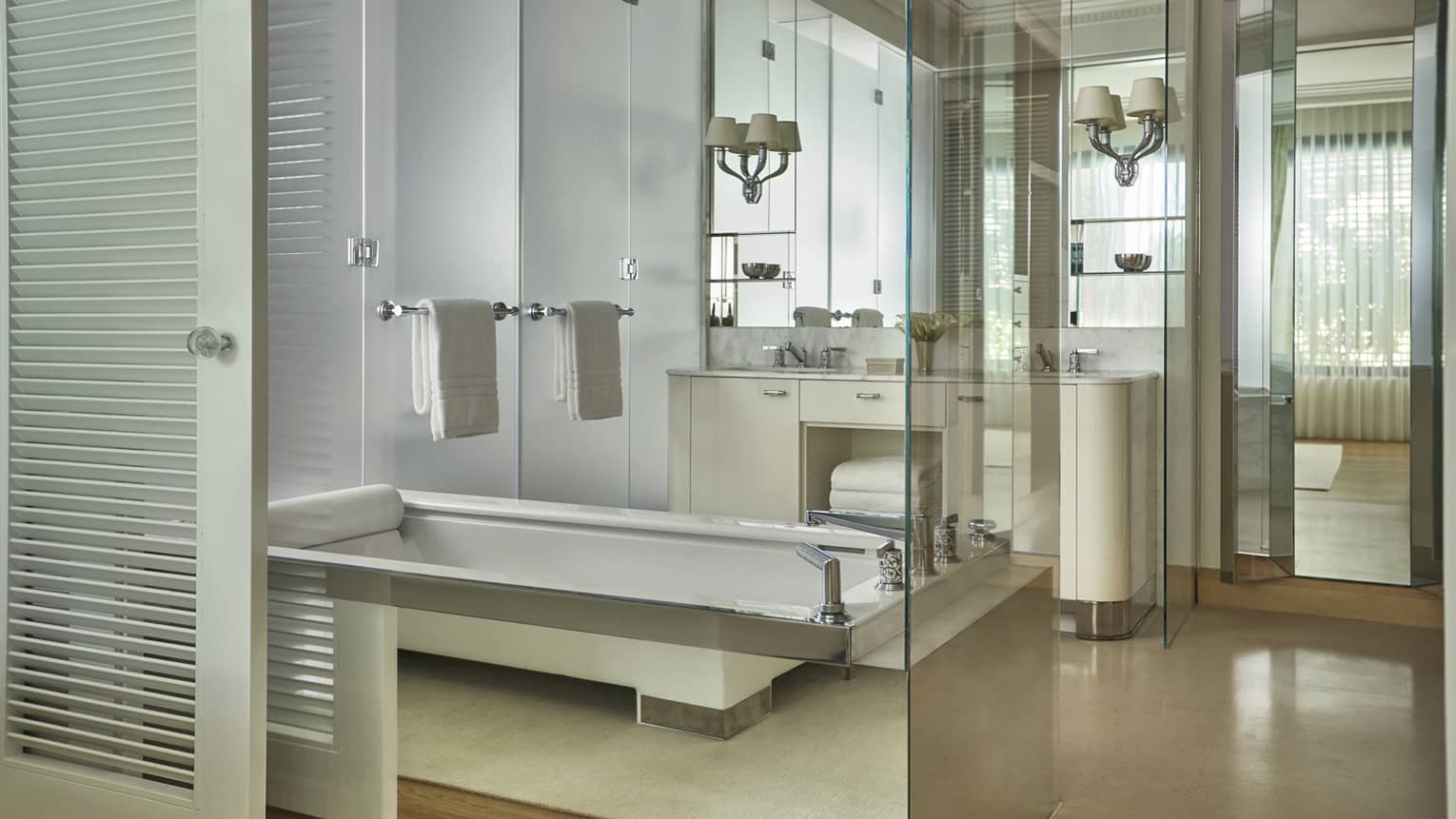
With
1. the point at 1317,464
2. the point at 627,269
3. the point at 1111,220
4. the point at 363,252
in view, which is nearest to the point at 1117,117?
the point at 1111,220

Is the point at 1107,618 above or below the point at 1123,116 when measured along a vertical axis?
below

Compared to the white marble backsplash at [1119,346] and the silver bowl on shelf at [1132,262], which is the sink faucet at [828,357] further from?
the silver bowl on shelf at [1132,262]

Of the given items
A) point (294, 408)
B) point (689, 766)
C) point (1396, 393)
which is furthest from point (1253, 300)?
point (294, 408)

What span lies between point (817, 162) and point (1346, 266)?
1767 millimetres

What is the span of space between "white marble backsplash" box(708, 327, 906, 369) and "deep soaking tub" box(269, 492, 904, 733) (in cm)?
134

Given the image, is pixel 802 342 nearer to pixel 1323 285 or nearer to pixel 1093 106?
pixel 1093 106

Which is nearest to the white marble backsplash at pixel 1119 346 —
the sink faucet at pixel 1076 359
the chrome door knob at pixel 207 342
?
Result: the sink faucet at pixel 1076 359

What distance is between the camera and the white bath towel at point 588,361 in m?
3.54

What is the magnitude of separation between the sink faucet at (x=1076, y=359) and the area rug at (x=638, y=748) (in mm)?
2361

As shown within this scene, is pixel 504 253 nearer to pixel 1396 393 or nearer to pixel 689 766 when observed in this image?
pixel 689 766

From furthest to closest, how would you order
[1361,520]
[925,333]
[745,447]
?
[745,447] < [1361,520] < [925,333]

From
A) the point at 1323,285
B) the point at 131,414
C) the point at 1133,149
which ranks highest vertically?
the point at 1133,149

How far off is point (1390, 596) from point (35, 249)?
4.03 m

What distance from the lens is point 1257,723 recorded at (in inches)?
113
